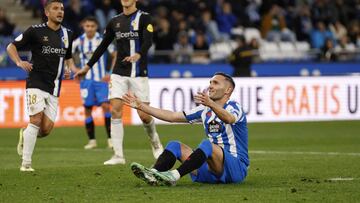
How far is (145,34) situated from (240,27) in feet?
59.0

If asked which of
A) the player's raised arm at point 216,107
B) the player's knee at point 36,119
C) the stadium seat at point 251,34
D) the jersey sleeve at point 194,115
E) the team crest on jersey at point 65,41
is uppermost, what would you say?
the team crest on jersey at point 65,41

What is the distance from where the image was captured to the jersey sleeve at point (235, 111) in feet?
36.7

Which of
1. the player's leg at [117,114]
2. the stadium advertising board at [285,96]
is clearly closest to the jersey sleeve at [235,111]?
the player's leg at [117,114]

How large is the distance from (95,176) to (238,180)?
196cm

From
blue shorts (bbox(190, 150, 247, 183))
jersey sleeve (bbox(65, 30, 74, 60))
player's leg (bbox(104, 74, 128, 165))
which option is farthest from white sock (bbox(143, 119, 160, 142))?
blue shorts (bbox(190, 150, 247, 183))

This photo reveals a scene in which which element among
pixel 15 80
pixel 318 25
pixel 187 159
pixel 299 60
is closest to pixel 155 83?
pixel 15 80

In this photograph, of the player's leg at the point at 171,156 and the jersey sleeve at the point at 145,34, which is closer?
the player's leg at the point at 171,156

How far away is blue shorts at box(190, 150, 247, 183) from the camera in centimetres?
1123

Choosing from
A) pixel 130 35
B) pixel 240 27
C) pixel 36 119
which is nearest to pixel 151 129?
pixel 130 35

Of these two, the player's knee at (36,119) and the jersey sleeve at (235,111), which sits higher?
the jersey sleeve at (235,111)

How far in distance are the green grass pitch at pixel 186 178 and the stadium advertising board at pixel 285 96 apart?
333 cm

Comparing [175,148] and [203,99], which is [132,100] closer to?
[175,148]

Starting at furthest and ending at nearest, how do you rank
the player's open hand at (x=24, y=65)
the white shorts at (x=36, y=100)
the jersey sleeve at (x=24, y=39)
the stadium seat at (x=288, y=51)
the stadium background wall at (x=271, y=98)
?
the stadium seat at (x=288, y=51)
the stadium background wall at (x=271, y=98)
the jersey sleeve at (x=24, y=39)
the white shorts at (x=36, y=100)
the player's open hand at (x=24, y=65)

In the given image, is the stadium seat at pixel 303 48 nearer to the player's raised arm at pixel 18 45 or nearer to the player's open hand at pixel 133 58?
the player's open hand at pixel 133 58
